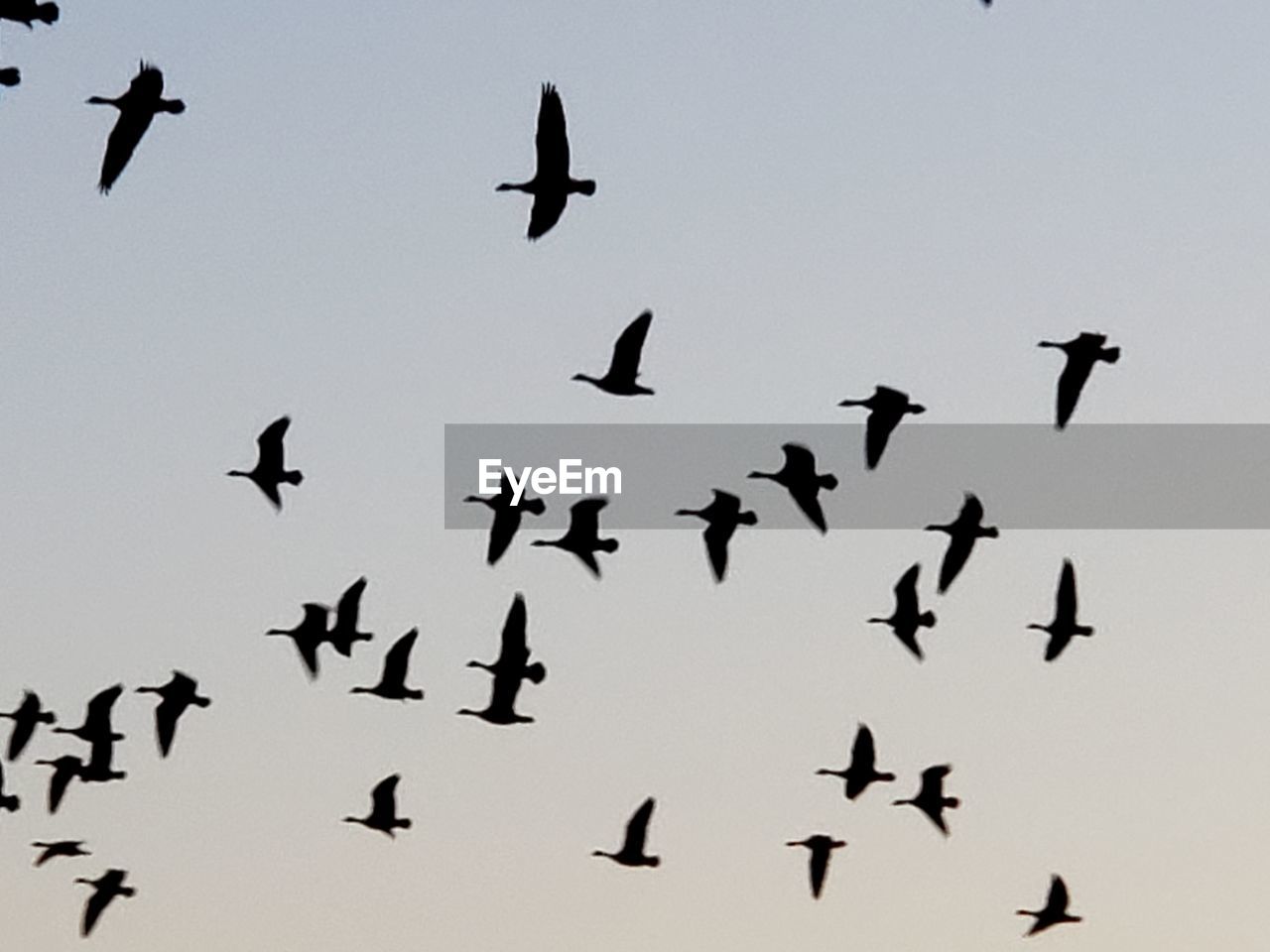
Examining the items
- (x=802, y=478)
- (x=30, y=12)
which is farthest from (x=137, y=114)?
(x=802, y=478)

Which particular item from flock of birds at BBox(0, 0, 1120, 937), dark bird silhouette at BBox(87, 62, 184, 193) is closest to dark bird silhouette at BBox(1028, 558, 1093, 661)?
flock of birds at BBox(0, 0, 1120, 937)

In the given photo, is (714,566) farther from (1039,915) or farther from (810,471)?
(1039,915)

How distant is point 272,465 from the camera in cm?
5559

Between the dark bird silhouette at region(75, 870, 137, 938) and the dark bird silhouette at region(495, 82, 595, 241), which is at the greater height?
the dark bird silhouette at region(495, 82, 595, 241)

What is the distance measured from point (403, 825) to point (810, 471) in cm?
822

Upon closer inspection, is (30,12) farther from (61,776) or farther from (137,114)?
(61,776)

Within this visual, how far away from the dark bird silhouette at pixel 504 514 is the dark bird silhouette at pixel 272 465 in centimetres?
273

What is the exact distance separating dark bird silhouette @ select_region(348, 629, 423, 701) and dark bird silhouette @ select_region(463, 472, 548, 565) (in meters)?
2.01

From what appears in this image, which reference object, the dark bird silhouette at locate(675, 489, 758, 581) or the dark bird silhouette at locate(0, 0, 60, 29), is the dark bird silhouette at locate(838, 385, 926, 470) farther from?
the dark bird silhouette at locate(0, 0, 60, 29)

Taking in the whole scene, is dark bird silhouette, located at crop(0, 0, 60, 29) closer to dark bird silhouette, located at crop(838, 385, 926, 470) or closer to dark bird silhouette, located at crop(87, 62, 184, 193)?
dark bird silhouette, located at crop(87, 62, 184, 193)

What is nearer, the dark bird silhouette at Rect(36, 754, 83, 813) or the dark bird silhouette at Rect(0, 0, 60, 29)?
the dark bird silhouette at Rect(0, 0, 60, 29)

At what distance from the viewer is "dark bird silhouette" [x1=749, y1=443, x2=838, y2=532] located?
53.6 metres

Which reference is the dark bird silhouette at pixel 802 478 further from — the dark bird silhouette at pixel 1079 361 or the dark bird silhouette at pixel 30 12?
the dark bird silhouette at pixel 30 12

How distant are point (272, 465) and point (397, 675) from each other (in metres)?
3.83
